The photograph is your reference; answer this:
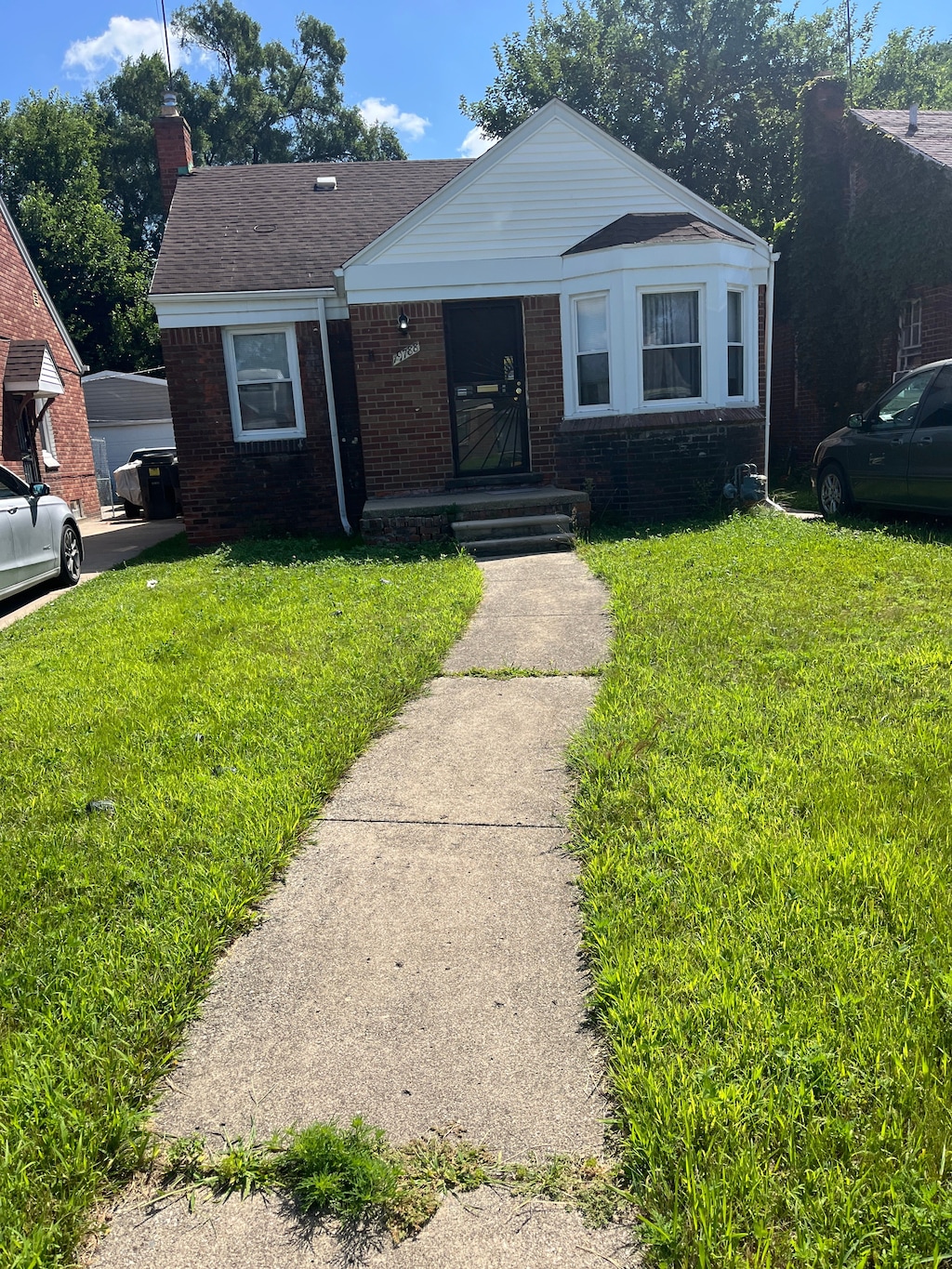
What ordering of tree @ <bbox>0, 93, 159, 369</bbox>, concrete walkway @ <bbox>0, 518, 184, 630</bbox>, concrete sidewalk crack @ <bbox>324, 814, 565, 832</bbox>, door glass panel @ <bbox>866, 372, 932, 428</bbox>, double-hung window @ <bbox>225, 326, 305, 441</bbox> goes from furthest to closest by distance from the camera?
tree @ <bbox>0, 93, 159, 369</bbox> → double-hung window @ <bbox>225, 326, 305, 441</bbox> → door glass panel @ <bbox>866, 372, 932, 428</bbox> → concrete walkway @ <bbox>0, 518, 184, 630</bbox> → concrete sidewalk crack @ <bbox>324, 814, 565, 832</bbox>

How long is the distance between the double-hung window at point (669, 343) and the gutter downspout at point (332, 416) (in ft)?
13.6

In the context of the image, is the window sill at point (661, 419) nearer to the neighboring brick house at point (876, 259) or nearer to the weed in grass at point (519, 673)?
the neighboring brick house at point (876, 259)

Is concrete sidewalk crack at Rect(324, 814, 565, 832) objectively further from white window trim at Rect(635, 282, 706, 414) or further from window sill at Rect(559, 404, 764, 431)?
white window trim at Rect(635, 282, 706, 414)

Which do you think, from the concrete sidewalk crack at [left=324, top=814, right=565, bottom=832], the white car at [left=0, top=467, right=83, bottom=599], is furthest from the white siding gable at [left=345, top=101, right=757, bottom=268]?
the concrete sidewalk crack at [left=324, top=814, right=565, bottom=832]

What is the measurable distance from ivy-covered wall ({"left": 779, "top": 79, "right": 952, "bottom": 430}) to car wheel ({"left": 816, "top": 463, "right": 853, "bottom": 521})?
19.0ft

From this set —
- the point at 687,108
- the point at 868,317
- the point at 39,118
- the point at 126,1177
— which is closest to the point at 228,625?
the point at 126,1177

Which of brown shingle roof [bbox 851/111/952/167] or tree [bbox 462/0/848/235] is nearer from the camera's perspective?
brown shingle roof [bbox 851/111/952/167]

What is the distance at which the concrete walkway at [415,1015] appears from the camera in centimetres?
199

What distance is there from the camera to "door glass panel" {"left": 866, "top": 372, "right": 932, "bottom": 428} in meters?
10.0

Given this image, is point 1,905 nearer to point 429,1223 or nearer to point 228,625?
point 429,1223

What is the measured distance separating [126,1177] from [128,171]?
53.4 m

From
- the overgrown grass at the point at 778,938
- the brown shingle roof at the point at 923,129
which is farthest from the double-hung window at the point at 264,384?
the brown shingle roof at the point at 923,129

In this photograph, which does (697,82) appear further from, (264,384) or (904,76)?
(264,384)

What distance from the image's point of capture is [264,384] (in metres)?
12.9
